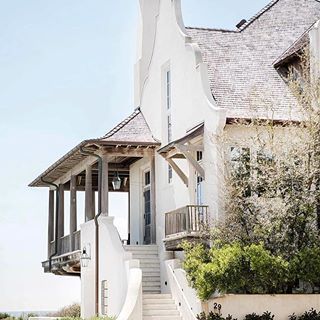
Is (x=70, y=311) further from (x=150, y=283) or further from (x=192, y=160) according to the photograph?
(x=192, y=160)

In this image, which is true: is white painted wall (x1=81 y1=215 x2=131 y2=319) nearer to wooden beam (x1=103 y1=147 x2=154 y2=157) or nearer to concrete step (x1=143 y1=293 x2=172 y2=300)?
concrete step (x1=143 y1=293 x2=172 y2=300)

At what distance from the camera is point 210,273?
78.7 ft

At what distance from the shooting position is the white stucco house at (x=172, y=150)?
27.0 m

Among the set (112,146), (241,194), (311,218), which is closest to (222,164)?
(241,194)

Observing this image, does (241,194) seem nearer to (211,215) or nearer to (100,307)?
(211,215)

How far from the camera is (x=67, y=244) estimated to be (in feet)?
121

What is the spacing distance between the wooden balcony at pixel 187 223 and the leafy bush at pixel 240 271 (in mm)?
2234

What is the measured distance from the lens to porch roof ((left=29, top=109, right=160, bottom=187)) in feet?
101

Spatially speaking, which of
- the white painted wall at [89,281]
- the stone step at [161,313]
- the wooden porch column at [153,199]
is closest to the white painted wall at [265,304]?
the stone step at [161,313]

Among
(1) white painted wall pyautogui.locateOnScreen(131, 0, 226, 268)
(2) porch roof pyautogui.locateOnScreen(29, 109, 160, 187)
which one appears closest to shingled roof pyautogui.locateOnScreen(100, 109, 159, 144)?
(2) porch roof pyautogui.locateOnScreen(29, 109, 160, 187)

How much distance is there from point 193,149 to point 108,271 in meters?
5.70

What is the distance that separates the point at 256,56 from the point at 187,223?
771 cm

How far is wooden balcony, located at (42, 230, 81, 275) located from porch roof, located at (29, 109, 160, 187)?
9.47ft

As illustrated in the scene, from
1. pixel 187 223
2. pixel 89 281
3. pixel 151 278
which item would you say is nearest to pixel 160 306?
pixel 187 223
